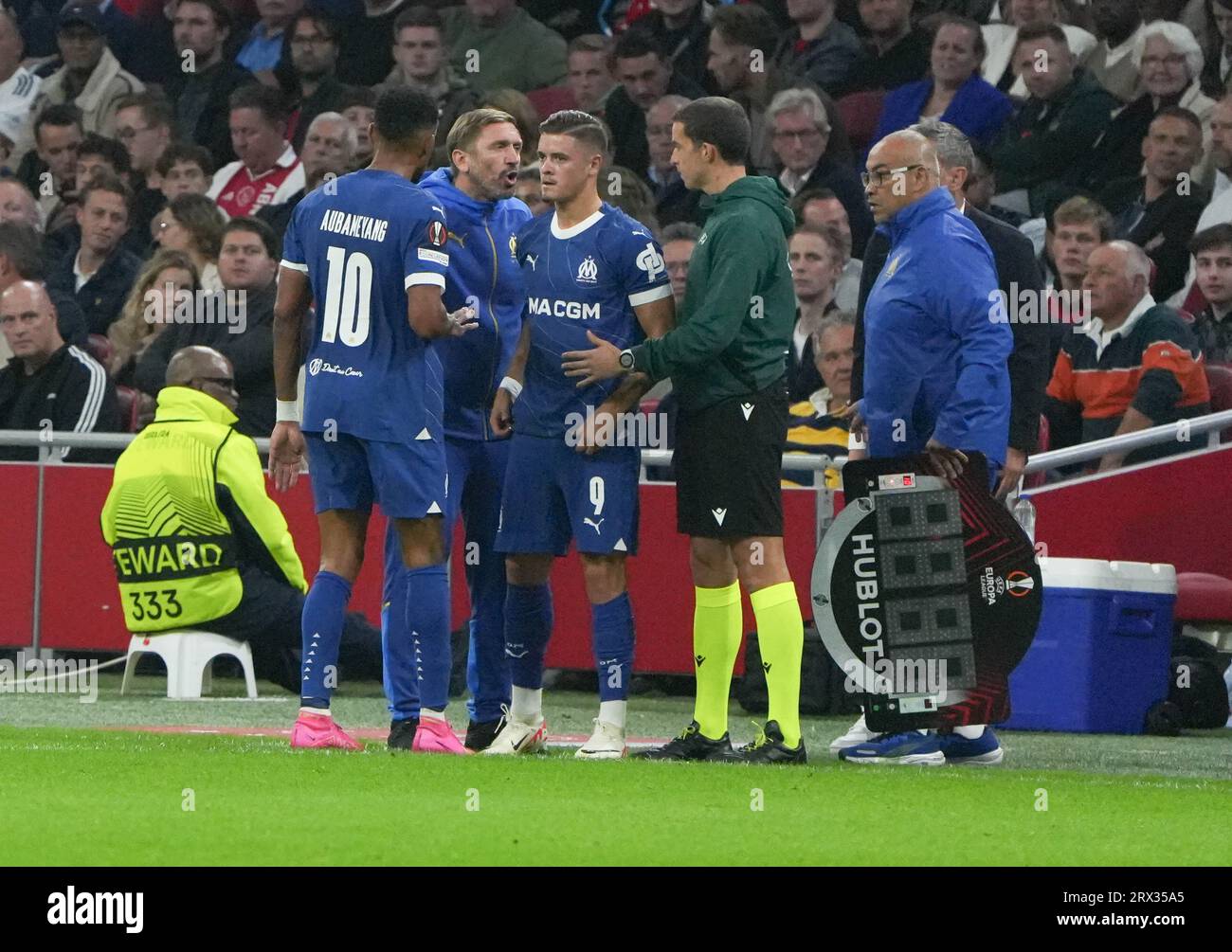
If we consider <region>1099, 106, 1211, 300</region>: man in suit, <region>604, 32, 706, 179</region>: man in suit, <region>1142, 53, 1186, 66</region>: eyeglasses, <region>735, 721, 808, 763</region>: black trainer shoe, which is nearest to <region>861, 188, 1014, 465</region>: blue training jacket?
<region>735, 721, 808, 763</region>: black trainer shoe

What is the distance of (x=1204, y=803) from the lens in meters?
6.91

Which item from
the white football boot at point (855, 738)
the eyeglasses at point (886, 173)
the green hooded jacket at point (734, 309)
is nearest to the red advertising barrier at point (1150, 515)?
the white football boot at point (855, 738)

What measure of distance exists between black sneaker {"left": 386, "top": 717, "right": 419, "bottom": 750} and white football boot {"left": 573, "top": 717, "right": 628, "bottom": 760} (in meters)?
0.59

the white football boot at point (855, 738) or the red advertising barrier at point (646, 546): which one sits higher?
the red advertising barrier at point (646, 546)

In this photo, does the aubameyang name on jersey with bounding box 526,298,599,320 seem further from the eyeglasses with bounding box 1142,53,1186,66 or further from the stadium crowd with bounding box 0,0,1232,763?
the eyeglasses with bounding box 1142,53,1186,66

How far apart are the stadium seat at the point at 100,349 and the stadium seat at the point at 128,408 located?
80cm

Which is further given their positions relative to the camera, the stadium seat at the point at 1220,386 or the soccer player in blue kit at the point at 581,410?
the stadium seat at the point at 1220,386

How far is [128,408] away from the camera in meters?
13.3

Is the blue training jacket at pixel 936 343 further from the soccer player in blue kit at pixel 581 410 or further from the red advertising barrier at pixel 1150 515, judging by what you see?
the red advertising barrier at pixel 1150 515

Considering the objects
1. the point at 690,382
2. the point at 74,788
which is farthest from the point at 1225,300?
the point at 74,788

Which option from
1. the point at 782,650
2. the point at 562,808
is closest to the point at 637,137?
the point at 782,650

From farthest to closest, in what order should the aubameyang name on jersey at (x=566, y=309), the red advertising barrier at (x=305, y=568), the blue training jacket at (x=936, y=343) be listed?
the red advertising barrier at (x=305, y=568) < the blue training jacket at (x=936, y=343) < the aubameyang name on jersey at (x=566, y=309)

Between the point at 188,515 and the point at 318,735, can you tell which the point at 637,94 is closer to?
the point at 188,515

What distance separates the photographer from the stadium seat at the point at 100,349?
14.1 metres
